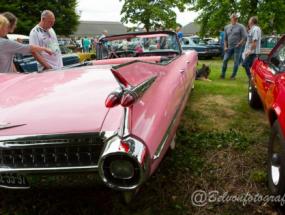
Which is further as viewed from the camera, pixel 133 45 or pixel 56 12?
pixel 56 12

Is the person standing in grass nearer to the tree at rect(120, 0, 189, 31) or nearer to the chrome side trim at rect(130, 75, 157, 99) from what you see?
the chrome side trim at rect(130, 75, 157, 99)

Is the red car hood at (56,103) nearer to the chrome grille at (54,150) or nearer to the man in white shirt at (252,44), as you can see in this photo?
the chrome grille at (54,150)

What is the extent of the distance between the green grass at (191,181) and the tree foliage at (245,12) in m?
16.1

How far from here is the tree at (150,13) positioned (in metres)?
26.1

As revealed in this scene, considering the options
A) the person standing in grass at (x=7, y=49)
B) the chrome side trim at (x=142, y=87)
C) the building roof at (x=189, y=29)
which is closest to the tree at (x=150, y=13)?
the person standing in grass at (x=7, y=49)

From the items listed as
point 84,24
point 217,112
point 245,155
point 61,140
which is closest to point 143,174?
point 61,140

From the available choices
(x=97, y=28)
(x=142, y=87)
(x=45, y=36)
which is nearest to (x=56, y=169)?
(x=142, y=87)

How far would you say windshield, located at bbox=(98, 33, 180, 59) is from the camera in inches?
220

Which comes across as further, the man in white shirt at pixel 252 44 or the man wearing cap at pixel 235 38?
the man wearing cap at pixel 235 38

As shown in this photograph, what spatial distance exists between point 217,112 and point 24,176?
3.21 meters

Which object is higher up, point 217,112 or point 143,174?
point 143,174

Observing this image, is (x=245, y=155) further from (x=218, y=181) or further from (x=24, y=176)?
(x=24, y=176)

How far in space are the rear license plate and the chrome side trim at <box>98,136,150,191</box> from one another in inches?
23.2

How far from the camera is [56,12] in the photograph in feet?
103
